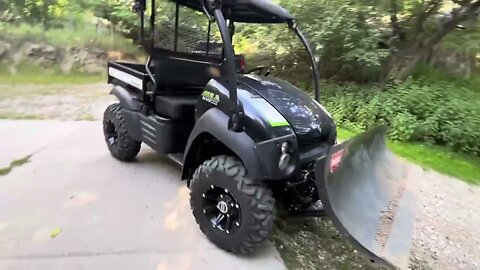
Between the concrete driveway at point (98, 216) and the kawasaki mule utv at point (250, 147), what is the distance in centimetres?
25

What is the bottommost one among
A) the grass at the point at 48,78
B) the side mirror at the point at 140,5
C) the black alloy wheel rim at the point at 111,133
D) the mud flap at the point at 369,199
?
the grass at the point at 48,78

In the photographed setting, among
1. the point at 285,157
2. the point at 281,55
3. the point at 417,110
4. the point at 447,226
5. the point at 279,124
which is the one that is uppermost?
the point at 279,124

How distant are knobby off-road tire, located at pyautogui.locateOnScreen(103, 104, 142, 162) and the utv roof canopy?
4.51 ft

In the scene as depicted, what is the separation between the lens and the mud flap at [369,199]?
2.23 metres

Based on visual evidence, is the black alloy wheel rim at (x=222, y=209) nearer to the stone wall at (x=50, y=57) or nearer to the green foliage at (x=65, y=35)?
the green foliage at (x=65, y=35)

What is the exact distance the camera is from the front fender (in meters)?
2.46

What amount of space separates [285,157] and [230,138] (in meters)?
0.37

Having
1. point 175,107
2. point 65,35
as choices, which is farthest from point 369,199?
point 65,35

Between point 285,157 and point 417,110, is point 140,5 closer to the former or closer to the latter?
point 285,157

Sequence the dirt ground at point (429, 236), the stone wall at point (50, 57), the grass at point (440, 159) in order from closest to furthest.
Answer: the dirt ground at point (429, 236)
the grass at point (440, 159)
the stone wall at point (50, 57)

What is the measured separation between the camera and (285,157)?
2461 millimetres

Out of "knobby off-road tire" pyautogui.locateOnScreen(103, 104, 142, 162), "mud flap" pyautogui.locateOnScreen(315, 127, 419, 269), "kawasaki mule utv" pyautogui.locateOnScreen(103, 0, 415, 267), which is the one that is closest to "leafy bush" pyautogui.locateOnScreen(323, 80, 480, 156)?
"kawasaki mule utv" pyautogui.locateOnScreen(103, 0, 415, 267)

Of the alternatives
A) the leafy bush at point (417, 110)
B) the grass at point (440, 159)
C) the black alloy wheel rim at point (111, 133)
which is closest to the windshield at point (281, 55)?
the leafy bush at point (417, 110)

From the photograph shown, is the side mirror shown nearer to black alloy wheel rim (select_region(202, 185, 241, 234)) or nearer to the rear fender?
the rear fender
